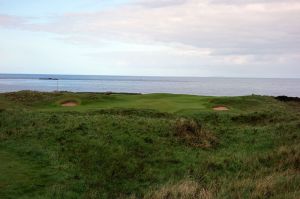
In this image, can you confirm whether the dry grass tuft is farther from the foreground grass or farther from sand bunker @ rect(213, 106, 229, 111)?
sand bunker @ rect(213, 106, 229, 111)

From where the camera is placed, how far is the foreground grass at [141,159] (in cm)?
1225

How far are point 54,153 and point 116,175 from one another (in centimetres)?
311

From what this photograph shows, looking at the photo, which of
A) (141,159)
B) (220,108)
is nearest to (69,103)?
(220,108)

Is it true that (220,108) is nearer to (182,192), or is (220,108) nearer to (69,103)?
(69,103)

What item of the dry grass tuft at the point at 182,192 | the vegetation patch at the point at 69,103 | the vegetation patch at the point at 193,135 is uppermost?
the vegetation patch at the point at 69,103

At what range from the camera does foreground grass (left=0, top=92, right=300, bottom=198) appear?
12.2 metres

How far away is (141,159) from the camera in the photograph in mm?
16250

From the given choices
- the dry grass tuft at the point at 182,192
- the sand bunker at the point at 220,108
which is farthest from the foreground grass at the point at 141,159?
the sand bunker at the point at 220,108

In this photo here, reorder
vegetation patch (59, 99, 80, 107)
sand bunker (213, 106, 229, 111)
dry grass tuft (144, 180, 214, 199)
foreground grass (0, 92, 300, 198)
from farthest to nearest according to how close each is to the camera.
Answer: vegetation patch (59, 99, 80, 107) < sand bunker (213, 106, 229, 111) < foreground grass (0, 92, 300, 198) < dry grass tuft (144, 180, 214, 199)

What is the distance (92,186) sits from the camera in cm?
1303

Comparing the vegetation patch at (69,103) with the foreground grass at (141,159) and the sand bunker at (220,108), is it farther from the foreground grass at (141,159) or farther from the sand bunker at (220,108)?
the sand bunker at (220,108)

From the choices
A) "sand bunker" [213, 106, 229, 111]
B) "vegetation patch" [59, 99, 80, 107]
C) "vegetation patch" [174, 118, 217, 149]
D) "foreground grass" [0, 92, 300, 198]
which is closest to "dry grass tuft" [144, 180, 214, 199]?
"foreground grass" [0, 92, 300, 198]

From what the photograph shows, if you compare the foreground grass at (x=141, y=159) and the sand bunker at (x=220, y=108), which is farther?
the sand bunker at (x=220, y=108)

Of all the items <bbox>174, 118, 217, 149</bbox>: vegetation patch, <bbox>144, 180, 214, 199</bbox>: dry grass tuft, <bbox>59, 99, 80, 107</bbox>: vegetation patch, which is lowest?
<bbox>144, 180, 214, 199</bbox>: dry grass tuft
